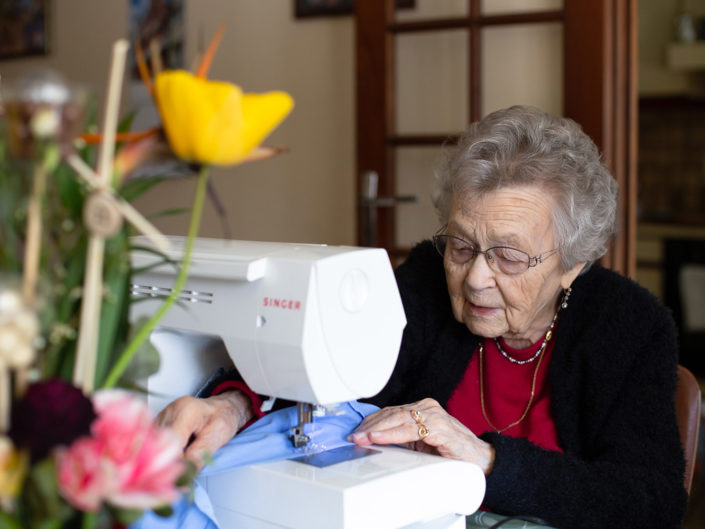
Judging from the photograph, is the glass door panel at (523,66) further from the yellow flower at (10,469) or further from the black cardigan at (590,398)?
the yellow flower at (10,469)

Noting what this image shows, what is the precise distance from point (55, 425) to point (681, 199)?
6.70 m

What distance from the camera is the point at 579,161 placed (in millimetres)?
1478

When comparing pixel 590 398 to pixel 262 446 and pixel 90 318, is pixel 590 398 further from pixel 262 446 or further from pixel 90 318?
pixel 90 318

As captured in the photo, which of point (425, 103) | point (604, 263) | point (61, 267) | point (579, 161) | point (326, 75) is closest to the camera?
point (61, 267)

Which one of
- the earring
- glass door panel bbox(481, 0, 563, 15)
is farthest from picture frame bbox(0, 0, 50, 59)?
the earring

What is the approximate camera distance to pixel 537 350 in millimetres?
1604

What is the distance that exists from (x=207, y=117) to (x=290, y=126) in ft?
8.32

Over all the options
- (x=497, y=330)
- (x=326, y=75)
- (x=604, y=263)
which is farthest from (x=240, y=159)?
(x=326, y=75)

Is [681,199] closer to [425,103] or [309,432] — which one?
[425,103]

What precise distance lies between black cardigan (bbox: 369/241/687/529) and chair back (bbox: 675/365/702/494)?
4 centimetres

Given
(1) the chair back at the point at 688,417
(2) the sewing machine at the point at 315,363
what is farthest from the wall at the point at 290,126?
(2) the sewing machine at the point at 315,363

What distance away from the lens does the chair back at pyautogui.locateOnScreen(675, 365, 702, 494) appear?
140cm

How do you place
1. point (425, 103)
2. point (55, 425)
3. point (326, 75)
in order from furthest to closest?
point (326, 75), point (425, 103), point (55, 425)

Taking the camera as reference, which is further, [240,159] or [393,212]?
[393,212]
